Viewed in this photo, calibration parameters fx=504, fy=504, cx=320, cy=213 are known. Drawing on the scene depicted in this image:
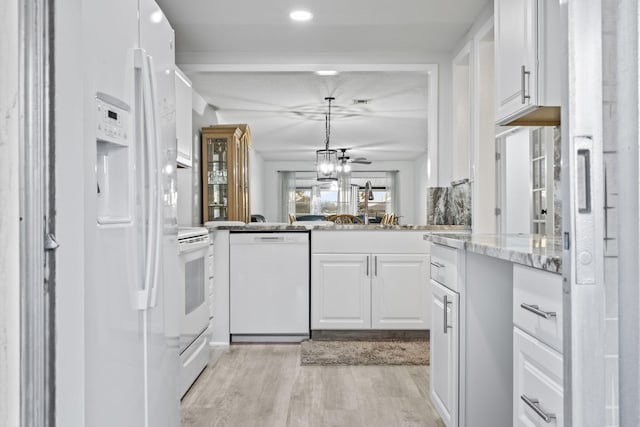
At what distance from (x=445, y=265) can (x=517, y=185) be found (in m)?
1.64

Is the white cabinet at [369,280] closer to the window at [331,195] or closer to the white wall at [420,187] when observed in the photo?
the white wall at [420,187]

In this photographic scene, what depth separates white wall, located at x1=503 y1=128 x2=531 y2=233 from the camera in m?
3.49

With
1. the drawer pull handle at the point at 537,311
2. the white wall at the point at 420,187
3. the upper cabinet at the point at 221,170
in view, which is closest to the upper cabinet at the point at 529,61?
the drawer pull handle at the point at 537,311

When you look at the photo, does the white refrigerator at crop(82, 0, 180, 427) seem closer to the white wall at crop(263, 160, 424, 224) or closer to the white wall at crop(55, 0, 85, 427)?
the white wall at crop(55, 0, 85, 427)

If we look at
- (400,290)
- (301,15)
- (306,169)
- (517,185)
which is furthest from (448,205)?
(306,169)

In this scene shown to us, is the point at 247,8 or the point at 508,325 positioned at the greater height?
the point at 247,8

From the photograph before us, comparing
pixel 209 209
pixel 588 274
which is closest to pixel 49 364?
pixel 588 274

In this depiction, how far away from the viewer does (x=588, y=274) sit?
80 cm

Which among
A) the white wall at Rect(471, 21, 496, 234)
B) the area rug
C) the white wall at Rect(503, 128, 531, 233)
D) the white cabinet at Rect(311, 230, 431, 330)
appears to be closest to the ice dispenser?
the area rug

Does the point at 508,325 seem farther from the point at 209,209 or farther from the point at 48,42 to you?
the point at 209,209

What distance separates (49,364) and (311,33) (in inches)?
123

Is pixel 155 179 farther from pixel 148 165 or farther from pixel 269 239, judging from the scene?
pixel 269 239

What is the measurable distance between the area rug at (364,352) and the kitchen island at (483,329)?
0.97 m

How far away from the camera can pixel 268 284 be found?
3.88 metres
